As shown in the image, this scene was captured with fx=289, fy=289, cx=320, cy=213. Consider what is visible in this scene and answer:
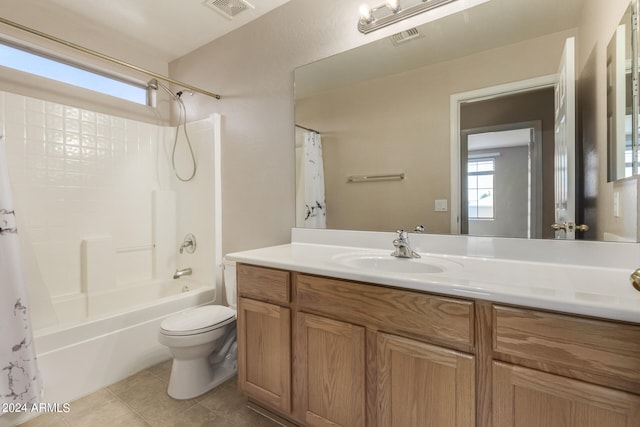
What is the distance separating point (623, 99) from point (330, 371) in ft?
4.88

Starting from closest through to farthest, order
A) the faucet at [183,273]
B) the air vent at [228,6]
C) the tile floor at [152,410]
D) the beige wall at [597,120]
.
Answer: the beige wall at [597,120]
the tile floor at [152,410]
the air vent at [228,6]
the faucet at [183,273]

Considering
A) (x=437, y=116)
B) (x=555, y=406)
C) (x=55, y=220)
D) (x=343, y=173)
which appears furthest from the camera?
(x=55, y=220)

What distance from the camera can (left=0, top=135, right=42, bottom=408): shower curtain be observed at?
134cm

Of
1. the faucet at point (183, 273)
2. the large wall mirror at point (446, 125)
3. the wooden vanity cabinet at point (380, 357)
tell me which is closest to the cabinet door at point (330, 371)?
the wooden vanity cabinet at point (380, 357)

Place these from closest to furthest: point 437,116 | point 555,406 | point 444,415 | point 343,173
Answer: point 555,406 → point 444,415 → point 437,116 → point 343,173

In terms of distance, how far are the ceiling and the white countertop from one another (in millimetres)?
1794

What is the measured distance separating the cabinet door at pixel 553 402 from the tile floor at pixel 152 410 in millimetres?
1113

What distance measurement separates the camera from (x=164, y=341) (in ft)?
5.30

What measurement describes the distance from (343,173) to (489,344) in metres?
1.18

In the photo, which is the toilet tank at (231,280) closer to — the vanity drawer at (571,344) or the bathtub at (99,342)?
the bathtub at (99,342)

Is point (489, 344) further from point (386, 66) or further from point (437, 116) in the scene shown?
point (386, 66)

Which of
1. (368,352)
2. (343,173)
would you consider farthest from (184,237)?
(368,352)

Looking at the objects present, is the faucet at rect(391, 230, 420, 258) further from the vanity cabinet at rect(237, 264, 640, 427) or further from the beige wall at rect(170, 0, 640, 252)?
the beige wall at rect(170, 0, 640, 252)

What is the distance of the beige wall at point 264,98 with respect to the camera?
6.00 ft
